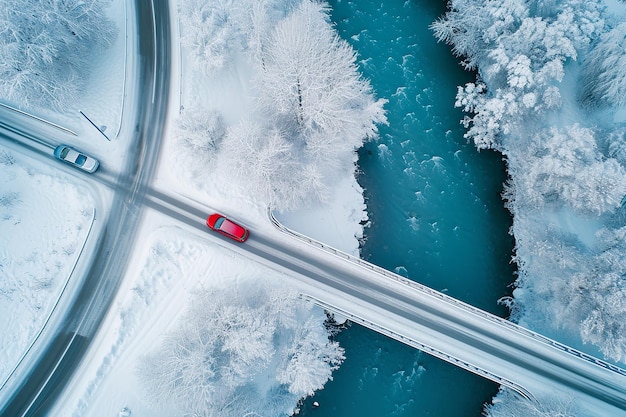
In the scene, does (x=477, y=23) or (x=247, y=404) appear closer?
(x=247, y=404)

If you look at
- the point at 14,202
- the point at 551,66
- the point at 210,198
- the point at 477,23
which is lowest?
the point at 14,202

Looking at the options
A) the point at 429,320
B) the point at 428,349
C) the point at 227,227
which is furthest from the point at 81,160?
the point at 428,349

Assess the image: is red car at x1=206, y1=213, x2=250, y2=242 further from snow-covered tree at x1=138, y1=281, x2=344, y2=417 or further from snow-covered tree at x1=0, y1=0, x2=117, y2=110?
snow-covered tree at x1=0, y1=0, x2=117, y2=110

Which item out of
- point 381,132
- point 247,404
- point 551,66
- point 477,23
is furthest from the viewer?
point 381,132

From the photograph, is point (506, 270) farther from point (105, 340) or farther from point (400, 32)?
point (105, 340)

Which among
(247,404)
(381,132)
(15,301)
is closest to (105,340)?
(15,301)

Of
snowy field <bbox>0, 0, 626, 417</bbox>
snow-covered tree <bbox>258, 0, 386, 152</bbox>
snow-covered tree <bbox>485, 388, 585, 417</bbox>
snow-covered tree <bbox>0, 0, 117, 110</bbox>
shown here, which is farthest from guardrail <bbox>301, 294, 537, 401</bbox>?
snow-covered tree <bbox>0, 0, 117, 110</bbox>
